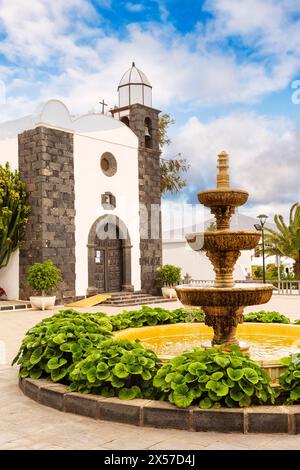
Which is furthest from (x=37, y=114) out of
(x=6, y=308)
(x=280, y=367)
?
(x=280, y=367)

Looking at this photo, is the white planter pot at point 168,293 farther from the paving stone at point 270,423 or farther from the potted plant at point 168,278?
the paving stone at point 270,423

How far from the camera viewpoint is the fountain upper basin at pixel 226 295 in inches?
231

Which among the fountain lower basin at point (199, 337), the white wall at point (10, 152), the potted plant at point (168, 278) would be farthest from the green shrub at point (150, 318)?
the potted plant at point (168, 278)

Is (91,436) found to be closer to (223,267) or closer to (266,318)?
(223,267)

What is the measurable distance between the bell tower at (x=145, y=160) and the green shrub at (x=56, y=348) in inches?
569

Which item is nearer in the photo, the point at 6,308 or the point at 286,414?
the point at 286,414

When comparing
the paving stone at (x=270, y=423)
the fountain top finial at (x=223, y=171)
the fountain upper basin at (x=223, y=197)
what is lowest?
the paving stone at (x=270, y=423)

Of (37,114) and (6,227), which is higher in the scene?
(37,114)

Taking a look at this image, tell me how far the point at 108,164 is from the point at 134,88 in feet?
12.4

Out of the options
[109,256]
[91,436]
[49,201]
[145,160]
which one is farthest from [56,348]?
[145,160]

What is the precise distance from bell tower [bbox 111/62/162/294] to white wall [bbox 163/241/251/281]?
7.91m

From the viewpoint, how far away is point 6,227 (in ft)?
55.5

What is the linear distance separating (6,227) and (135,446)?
45.6 feet
